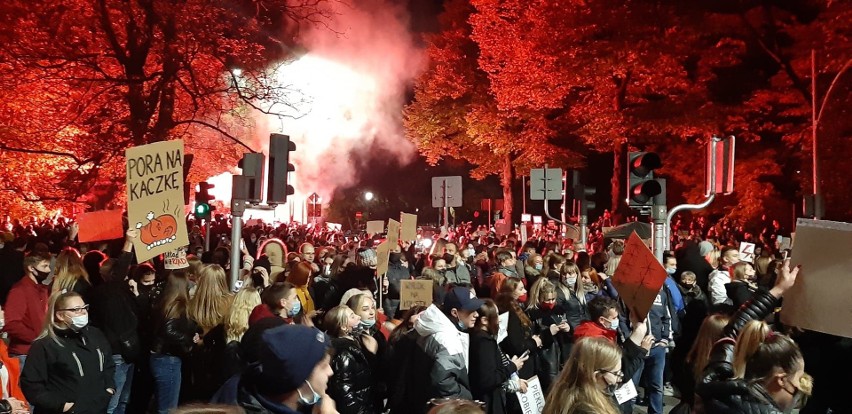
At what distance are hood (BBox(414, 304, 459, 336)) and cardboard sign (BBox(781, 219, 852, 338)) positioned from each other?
7.64ft

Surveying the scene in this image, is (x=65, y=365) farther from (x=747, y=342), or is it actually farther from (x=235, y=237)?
(x=747, y=342)

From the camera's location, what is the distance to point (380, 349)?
7.00m

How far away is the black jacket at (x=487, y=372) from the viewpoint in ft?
21.1

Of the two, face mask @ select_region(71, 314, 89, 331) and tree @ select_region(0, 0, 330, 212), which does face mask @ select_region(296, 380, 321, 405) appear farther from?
tree @ select_region(0, 0, 330, 212)

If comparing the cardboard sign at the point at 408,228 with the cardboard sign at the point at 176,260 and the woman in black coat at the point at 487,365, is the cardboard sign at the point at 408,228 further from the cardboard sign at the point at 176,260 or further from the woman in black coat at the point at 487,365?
the woman in black coat at the point at 487,365

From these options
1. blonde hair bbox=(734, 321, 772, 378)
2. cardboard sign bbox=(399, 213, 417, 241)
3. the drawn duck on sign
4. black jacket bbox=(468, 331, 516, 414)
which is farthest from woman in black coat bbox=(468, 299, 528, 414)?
cardboard sign bbox=(399, 213, 417, 241)

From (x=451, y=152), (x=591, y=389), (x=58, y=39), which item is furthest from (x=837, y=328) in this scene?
(x=451, y=152)

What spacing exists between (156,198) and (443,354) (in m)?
4.24

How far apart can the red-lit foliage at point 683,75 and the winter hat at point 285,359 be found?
1017 inches

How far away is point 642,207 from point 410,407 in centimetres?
527

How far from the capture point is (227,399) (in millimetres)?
3631

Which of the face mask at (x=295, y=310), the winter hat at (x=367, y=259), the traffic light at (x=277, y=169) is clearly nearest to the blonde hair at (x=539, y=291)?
the face mask at (x=295, y=310)

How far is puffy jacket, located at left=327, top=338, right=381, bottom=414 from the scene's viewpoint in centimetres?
633

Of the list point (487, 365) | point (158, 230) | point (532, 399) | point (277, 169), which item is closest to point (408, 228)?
point (277, 169)
